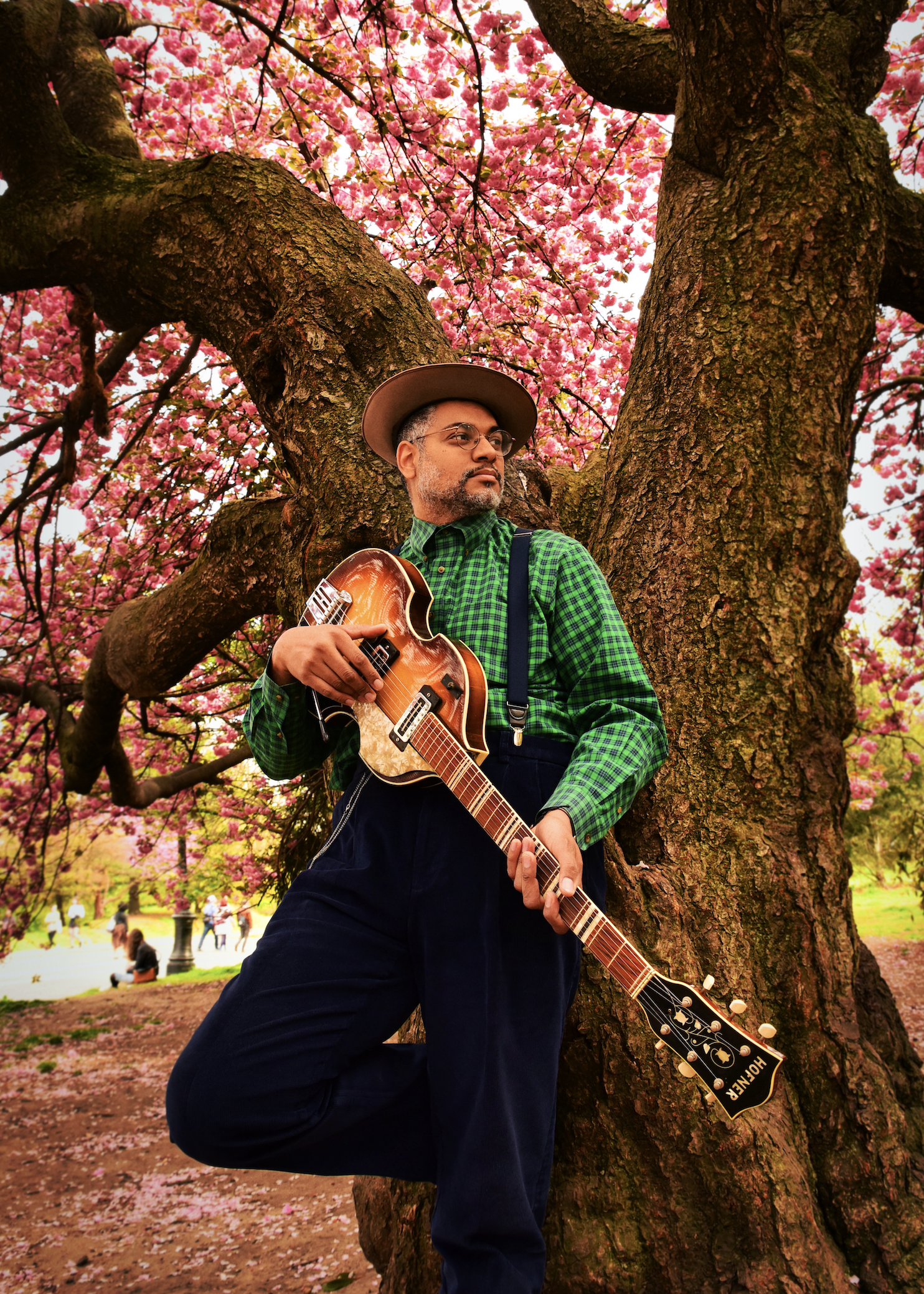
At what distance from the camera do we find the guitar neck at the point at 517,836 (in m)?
1.30

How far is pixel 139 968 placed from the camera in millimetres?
13477

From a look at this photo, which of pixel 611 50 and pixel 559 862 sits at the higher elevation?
pixel 611 50

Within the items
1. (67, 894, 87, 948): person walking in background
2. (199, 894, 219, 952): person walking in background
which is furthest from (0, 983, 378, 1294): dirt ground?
(67, 894, 87, 948): person walking in background

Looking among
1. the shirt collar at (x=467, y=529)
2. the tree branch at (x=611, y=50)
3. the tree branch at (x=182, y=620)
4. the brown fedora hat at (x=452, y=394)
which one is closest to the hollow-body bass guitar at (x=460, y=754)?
the shirt collar at (x=467, y=529)

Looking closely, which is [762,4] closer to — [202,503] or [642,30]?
[642,30]

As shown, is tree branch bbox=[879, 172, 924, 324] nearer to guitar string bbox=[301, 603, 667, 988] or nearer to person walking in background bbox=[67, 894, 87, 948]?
guitar string bbox=[301, 603, 667, 988]

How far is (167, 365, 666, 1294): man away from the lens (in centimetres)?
134

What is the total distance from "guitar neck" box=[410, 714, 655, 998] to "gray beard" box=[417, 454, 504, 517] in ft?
1.79

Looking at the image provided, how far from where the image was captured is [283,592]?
2.71 metres

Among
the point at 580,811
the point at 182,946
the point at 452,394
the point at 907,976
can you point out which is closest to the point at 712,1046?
the point at 580,811

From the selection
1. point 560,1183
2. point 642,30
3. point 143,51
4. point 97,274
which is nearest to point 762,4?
point 642,30

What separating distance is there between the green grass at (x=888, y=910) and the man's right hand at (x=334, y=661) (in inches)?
492

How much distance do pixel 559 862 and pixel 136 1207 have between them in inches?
179

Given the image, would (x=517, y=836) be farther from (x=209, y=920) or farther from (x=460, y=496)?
(x=209, y=920)
